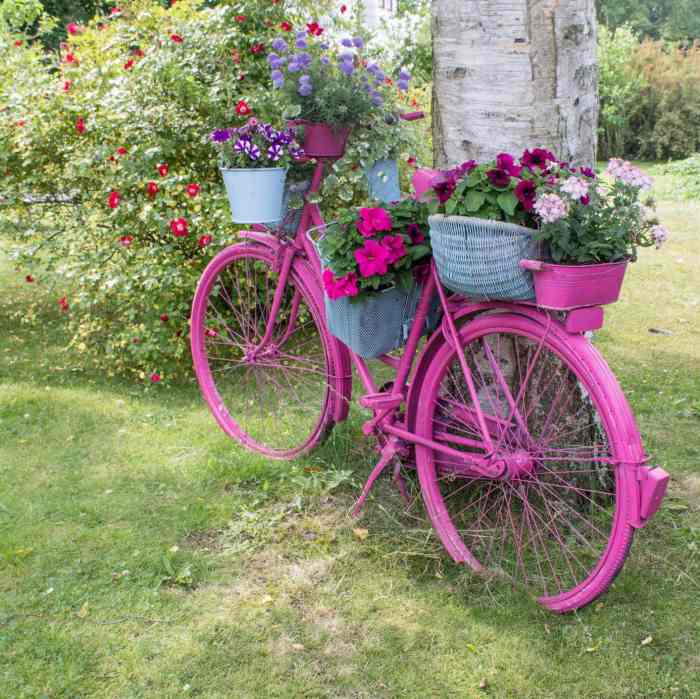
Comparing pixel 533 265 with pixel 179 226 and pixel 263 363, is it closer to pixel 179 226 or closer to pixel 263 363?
pixel 263 363

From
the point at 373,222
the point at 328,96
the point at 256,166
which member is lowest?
the point at 373,222

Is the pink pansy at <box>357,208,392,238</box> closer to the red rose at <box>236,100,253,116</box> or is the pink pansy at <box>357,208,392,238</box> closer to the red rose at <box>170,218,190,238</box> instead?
the red rose at <box>236,100,253,116</box>

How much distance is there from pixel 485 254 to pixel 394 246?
358mm

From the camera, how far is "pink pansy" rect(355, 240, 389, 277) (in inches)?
103

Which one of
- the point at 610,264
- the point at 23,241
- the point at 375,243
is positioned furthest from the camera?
the point at 23,241

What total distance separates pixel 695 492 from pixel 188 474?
80.2 inches

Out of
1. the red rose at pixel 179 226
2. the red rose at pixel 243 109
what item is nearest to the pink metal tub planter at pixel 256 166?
the red rose at pixel 243 109

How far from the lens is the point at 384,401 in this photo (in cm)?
296

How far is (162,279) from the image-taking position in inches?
178

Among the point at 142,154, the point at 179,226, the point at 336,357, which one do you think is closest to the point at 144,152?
the point at 142,154

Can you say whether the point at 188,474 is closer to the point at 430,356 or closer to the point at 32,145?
the point at 430,356

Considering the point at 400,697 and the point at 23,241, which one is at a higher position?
the point at 23,241

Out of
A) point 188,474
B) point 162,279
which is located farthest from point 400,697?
point 162,279

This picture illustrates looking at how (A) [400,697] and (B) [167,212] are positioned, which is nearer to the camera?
(A) [400,697]
